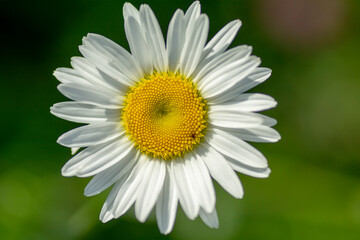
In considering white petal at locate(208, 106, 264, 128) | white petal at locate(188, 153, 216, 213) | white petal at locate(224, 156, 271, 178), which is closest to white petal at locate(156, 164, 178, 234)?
white petal at locate(188, 153, 216, 213)

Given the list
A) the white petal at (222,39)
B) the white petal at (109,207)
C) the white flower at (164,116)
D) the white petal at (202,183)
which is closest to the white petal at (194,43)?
the white flower at (164,116)

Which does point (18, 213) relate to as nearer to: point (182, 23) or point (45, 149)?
point (45, 149)

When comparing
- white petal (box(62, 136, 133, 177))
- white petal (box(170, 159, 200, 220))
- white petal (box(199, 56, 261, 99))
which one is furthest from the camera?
white petal (box(62, 136, 133, 177))

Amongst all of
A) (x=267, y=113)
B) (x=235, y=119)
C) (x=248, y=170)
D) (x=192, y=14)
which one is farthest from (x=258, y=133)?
(x=267, y=113)

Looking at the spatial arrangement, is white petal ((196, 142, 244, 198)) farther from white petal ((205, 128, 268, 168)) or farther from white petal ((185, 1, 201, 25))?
white petal ((185, 1, 201, 25))

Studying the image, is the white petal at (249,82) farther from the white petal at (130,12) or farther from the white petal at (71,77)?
the white petal at (71,77)

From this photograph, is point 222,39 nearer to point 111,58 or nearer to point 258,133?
point 258,133
